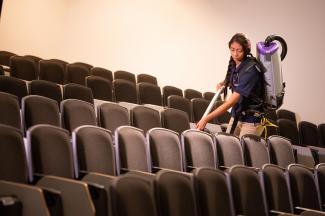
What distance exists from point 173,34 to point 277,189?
283 centimetres

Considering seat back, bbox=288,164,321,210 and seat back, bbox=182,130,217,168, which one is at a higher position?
seat back, bbox=182,130,217,168

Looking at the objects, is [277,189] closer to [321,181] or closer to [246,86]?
[321,181]

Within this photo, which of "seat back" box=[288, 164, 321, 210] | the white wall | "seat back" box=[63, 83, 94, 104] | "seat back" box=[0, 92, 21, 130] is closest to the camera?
"seat back" box=[0, 92, 21, 130]

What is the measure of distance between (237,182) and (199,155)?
41 centimetres

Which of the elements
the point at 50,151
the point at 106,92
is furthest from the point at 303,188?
the point at 106,92

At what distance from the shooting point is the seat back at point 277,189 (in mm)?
2141

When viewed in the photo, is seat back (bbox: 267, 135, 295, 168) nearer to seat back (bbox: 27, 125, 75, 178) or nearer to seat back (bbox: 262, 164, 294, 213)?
seat back (bbox: 262, 164, 294, 213)

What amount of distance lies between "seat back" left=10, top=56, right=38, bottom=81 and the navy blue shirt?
53.0 inches

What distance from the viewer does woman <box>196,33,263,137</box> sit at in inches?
101

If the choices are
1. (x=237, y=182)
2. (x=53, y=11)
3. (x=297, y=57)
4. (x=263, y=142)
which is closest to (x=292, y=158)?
(x=263, y=142)

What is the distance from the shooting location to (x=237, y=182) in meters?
1.96

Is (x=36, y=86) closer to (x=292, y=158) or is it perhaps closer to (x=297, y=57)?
(x=292, y=158)

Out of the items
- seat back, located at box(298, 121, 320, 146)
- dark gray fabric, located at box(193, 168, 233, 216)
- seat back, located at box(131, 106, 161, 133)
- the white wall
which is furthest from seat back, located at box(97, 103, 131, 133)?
the white wall

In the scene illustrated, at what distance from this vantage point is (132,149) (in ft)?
6.79
